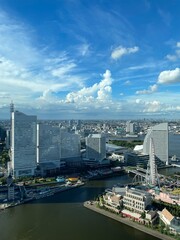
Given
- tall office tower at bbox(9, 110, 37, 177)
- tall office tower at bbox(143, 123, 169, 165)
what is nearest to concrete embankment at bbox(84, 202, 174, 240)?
tall office tower at bbox(9, 110, 37, 177)

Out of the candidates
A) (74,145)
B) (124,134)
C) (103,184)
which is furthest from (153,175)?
(124,134)

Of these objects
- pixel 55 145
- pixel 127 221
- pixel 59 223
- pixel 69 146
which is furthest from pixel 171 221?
pixel 69 146

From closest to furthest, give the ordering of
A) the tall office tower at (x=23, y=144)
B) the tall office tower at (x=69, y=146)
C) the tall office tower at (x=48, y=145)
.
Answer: the tall office tower at (x=23, y=144) < the tall office tower at (x=48, y=145) < the tall office tower at (x=69, y=146)

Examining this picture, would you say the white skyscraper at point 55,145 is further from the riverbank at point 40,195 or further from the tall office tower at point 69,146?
the riverbank at point 40,195

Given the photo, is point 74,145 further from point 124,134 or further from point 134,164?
point 124,134

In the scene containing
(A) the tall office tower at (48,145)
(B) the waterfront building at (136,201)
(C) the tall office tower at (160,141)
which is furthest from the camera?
(C) the tall office tower at (160,141)

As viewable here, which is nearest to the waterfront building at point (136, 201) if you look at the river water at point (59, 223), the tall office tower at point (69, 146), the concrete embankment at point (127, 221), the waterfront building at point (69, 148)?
the concrete embankment at point (127, 221)

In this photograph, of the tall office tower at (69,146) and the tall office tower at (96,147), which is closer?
the tall office tower at (69,146)

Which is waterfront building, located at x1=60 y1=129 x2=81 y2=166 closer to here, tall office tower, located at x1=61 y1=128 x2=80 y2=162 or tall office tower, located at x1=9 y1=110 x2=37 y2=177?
tall office tower, located at x1=61 y1=128 x2=80 y2=162
